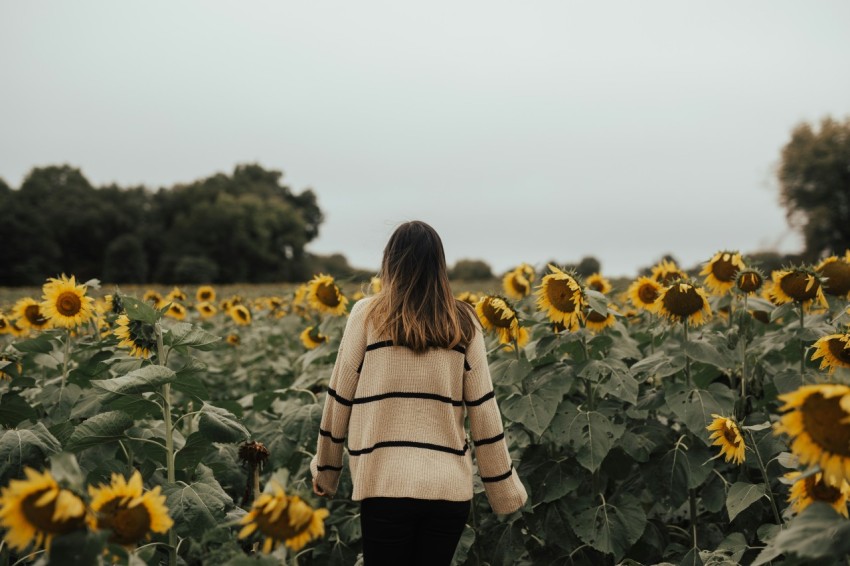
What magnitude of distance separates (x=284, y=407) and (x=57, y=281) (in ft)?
4.84

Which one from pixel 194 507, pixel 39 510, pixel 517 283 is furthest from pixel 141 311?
pixel 517 283

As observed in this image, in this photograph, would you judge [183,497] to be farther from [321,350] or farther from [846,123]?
[846,123]

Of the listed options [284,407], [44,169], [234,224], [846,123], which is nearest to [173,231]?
[234,224]

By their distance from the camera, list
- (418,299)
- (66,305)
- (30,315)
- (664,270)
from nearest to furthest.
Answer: (418,299) → (66,305) → (30,315) → (664,270)

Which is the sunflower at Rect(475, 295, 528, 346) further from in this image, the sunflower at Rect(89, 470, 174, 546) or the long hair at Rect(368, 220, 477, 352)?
the sunflower at Rect(89, 470, 174, 546)

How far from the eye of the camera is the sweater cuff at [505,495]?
2789mm

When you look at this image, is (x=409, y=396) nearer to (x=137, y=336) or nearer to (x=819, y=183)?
(x=137, y=336)

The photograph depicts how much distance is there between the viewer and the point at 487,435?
276 cm

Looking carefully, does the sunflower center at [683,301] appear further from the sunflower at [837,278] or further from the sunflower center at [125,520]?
the sunflower center at [125,520]

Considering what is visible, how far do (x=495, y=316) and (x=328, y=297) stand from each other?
1708 mm

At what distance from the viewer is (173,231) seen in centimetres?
5281

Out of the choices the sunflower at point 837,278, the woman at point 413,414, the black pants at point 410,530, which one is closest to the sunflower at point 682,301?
the sunflower at point 837,278

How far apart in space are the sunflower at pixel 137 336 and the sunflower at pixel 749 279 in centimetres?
286

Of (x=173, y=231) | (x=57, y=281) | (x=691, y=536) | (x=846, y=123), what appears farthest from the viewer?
(x=173, y=231)
